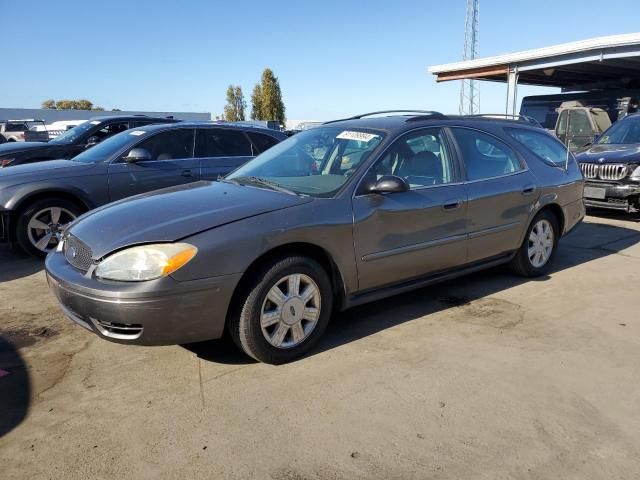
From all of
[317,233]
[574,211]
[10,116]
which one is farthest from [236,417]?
[10,116]

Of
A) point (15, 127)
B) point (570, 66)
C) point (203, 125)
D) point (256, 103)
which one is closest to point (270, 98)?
point (256, 103)

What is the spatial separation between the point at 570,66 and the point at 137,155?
1709 cm

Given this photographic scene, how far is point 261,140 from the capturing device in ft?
24.9

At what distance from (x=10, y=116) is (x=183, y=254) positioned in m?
56.7

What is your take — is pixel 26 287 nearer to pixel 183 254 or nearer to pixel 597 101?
pixel 183 254

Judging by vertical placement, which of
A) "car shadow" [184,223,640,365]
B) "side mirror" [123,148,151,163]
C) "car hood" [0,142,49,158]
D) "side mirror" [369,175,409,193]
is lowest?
"car shadow" [184,223,640,365]

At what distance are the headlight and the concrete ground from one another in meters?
0.70

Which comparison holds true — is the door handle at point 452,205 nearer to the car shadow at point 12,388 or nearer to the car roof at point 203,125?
the car shadow at point 12,388

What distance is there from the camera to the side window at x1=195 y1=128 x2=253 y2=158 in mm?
7137

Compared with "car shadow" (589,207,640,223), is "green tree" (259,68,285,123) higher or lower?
higher

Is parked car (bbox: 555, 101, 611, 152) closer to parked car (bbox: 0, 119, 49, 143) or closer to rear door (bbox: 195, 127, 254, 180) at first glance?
rear door (bbox: 195, 127, 254, 180)

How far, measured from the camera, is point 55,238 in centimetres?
638

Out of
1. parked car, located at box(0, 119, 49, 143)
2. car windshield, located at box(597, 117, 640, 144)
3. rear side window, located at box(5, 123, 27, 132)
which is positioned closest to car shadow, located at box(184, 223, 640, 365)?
car windshield, located at box(597, 117, 640, 144)

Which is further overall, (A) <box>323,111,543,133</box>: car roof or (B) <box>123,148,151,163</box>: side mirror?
(B) <box>123,148,151,163</box>: side mirror
